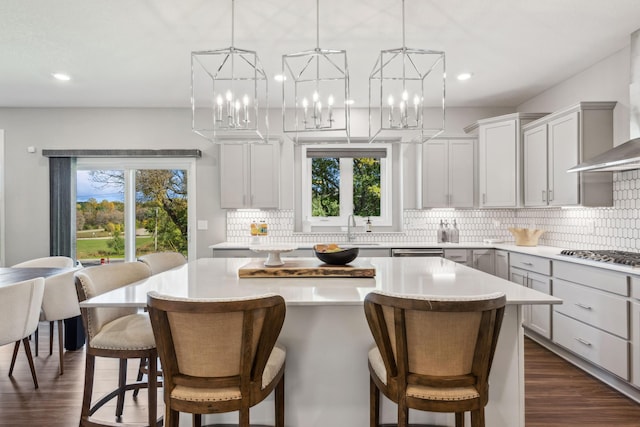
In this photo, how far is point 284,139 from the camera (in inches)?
200

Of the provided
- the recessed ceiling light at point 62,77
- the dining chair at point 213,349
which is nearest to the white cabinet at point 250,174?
the recessed ceiling light at point 62,77

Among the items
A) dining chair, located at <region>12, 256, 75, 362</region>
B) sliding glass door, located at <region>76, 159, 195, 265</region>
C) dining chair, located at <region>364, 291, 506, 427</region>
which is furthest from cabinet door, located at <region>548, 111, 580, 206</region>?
dining chair, located at <region>12, 256, 75, 362</region>

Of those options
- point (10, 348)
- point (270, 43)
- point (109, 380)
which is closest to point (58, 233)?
point (10, 348)

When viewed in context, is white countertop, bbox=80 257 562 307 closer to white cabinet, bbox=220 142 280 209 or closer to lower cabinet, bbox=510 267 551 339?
lower cabinet, bbox=510 267 551 339

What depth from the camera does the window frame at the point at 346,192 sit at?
17.6 ft

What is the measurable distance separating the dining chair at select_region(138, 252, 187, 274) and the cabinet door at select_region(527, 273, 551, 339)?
3.25m

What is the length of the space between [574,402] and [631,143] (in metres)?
1.98

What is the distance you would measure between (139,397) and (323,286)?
1.75 m

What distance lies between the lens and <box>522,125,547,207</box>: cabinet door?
13.3 feet

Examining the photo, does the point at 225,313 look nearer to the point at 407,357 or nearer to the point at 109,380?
the point at 407,357

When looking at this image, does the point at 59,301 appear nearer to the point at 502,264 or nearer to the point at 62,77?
the point at 62,77

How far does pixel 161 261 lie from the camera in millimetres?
2842

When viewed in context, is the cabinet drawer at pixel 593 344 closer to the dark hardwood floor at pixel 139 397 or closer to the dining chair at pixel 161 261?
the dark hardwood floor at pixel 139 397

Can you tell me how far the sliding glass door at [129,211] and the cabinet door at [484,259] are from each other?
3774 millimetres
